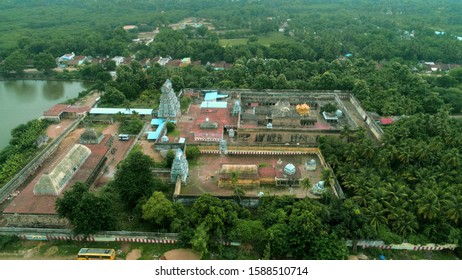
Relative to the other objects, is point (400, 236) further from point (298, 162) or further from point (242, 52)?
point (242, 52)

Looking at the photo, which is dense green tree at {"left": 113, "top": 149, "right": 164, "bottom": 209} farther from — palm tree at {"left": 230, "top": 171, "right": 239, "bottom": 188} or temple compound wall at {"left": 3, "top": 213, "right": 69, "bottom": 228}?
palm tree at {"left": 230, "top": 171, "right": 239, "bottom": 188}

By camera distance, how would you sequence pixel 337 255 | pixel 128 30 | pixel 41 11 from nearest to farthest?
pixel 337 255
pixel 128 30
pixel 41 11

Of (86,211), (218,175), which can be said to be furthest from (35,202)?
(218,175)

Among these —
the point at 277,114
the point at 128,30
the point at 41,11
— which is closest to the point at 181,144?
the point at 277,114

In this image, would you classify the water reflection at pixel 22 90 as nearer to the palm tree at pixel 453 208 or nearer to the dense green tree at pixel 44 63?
the dense green tree at pixel 44 63

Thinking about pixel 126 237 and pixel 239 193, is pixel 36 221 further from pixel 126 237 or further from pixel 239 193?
pixel 239 193

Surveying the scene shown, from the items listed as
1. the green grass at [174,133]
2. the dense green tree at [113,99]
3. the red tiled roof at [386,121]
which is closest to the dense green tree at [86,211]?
the green grass at [174,133]
